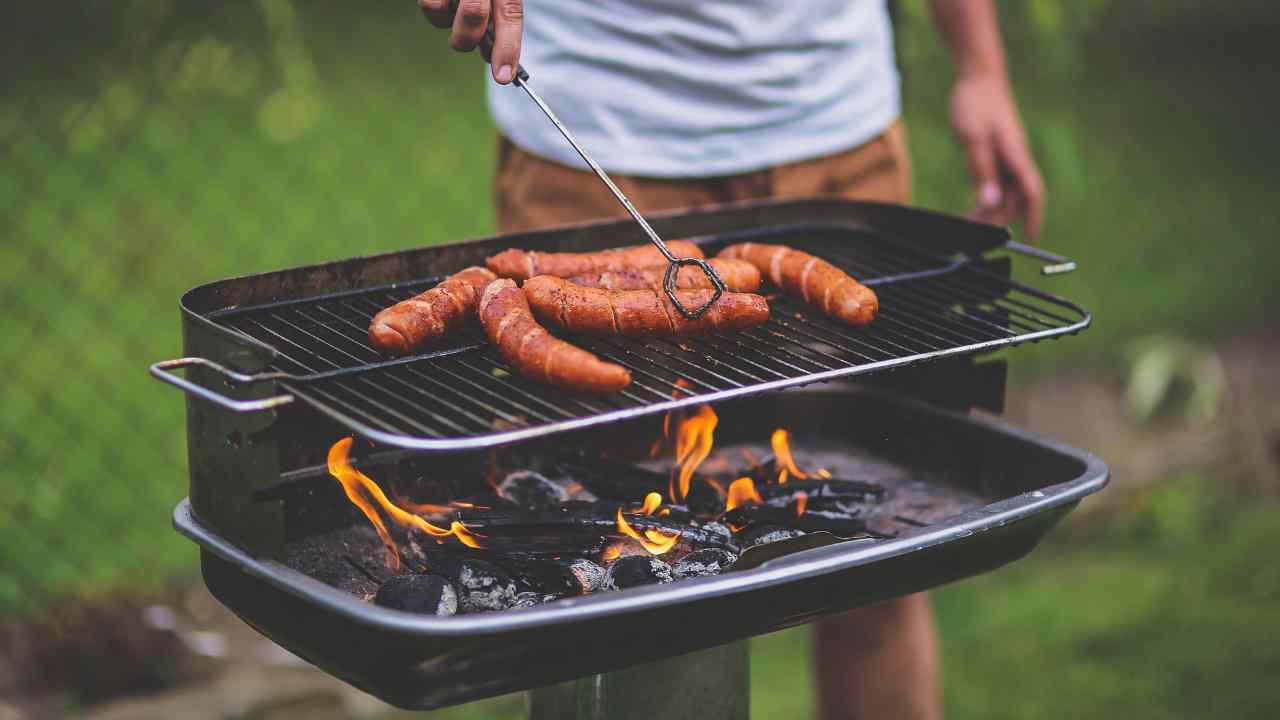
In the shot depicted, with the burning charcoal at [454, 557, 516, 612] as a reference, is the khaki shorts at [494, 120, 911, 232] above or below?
above

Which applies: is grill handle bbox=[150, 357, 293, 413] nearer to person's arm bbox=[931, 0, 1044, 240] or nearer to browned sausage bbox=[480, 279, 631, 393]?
browned sausage bbox=[480, 279, 631, 393]

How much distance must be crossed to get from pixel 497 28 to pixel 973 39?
1.57 meters

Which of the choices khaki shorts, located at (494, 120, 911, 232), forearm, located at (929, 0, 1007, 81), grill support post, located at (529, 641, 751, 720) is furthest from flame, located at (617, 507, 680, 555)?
forearm, located at (929, 0, 1007, 81)

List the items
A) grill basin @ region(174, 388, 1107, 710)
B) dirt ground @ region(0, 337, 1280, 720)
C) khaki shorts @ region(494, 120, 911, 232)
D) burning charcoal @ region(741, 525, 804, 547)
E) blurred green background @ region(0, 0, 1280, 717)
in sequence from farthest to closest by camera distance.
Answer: blurred green background @ region(0, 0, 1280, 717), dirt ground @ region(0, 337, 1280, 720), khaki shorts @ region(494, 120, 911, 232), burning charcoal @ region(741, 525, 804, 547), grill basin @ region(174, 388, 1107, 710)

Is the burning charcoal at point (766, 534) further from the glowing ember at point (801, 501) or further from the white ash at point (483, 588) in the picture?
the white ash at point (483, 588)

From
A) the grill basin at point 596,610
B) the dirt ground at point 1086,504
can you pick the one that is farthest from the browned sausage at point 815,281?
the dirt ground at point 1086,504

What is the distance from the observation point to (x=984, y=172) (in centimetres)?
334

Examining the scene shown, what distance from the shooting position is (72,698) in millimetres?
4215

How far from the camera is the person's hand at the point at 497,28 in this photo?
7.48 feet

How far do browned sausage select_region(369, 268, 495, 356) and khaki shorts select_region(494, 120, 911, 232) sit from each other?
2.64 ft

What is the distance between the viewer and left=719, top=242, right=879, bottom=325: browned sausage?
244cm

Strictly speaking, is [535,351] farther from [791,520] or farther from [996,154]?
[996,154]

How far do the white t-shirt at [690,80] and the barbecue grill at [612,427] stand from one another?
226mm

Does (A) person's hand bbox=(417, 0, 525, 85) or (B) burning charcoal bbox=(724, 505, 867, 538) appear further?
(B) burning charcoal bbox=(724, 505, 867, 538)
